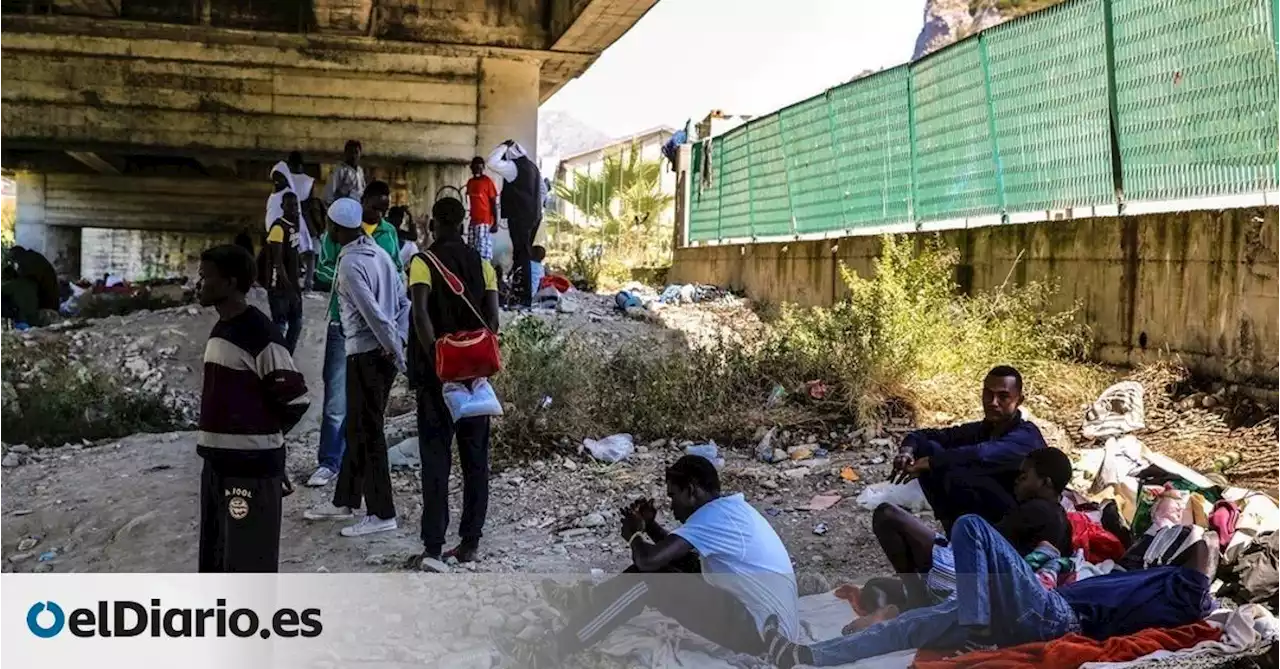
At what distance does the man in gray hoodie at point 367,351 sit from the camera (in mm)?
4555

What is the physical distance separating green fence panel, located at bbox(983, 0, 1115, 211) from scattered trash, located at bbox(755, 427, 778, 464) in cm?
227

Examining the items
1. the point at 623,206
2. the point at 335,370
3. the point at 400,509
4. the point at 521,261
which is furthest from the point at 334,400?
the point at 623,206

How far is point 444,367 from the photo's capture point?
4031mm

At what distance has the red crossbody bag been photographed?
4.04m

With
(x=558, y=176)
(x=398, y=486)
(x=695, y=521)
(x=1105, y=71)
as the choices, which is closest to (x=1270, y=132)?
(x=1105, y=71)

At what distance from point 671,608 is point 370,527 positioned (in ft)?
5.65

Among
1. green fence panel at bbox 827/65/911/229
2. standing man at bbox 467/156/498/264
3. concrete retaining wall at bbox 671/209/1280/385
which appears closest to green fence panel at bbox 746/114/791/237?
green fence panel at bbox 827/65/911/229

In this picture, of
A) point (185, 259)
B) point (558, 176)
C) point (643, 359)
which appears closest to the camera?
point (643, 359)

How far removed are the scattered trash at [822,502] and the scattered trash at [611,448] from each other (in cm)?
114

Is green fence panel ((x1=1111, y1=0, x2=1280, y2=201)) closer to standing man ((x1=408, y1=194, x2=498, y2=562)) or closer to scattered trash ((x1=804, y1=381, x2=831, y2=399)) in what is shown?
scattered trash ((x1=804, y1=381, x2=831, y2=399))

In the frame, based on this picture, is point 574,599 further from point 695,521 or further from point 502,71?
point 502,71

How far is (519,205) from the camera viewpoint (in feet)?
30.1

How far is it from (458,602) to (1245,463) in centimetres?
329

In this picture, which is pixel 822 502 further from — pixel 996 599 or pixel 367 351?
pixel 367 351
